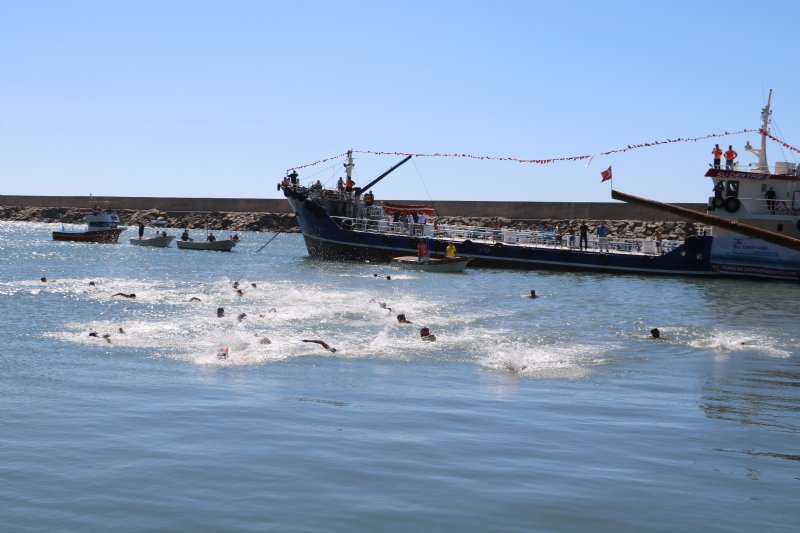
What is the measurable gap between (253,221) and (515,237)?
81.6 metres

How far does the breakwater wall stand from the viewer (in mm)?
97500

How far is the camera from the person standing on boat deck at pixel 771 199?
1641 inches

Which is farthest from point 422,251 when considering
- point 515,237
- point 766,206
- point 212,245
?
point 212,245

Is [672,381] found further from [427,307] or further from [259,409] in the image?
[427,307]

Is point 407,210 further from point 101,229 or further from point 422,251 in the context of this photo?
point 101,229

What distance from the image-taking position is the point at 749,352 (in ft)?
61.8

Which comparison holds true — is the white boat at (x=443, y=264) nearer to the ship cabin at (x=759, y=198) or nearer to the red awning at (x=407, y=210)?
the red awning at (x=407, y=210)

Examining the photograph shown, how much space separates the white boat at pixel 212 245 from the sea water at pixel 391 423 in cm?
4337

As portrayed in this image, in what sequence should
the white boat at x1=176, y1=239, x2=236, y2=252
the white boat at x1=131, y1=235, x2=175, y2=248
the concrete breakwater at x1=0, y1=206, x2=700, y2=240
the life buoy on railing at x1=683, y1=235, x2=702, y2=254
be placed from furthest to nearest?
the concrete breakwater at x1=0, y1=206, x2=700, y2=240, the white boat at x1=131, y1=235, x2=175, y2=248, the white boat at x1=176, y1=239, x2=236, y2=252, the life buoy on railing at x1=683, y1=235, x2=702, y2=254

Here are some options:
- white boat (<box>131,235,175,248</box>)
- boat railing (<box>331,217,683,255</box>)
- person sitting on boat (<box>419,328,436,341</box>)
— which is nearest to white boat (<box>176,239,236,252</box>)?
white boat (<box>131,235,175,248</box>)

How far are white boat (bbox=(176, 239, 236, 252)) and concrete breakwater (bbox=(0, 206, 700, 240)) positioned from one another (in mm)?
38076

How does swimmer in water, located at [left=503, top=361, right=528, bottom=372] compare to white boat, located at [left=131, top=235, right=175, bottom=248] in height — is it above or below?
below

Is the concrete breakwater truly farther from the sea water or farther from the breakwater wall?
the sea water

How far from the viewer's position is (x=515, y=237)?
172ft
